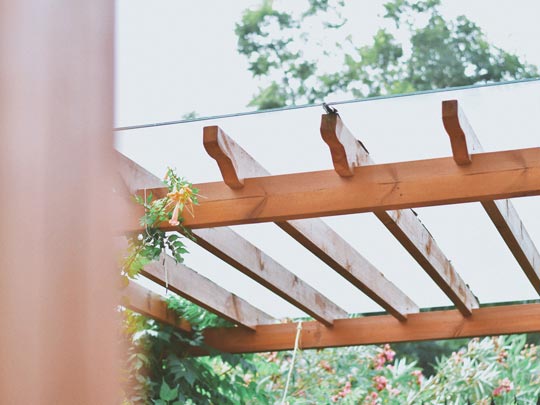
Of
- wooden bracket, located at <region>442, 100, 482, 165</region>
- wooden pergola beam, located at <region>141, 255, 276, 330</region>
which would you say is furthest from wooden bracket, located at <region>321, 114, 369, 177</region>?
wooden pergola beam, located at <region>141, 255, 276, 330</region>

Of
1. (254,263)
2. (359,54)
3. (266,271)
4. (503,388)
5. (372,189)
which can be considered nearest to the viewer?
(372,189)

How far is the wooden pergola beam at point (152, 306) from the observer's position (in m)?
4.83

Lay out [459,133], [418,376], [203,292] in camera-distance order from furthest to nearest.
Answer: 1. [418,376]
2. [203,292]
3. [459,133]

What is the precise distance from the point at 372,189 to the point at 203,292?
167 cm

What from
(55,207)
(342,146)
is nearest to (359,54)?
(342,146)

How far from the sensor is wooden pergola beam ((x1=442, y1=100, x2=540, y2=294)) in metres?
3.12

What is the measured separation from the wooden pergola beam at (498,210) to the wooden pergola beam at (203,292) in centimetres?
139

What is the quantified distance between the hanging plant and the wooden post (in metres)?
3.02

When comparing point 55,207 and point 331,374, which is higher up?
point 55,207

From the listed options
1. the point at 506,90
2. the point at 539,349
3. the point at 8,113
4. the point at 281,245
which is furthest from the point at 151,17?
the point at 8,113

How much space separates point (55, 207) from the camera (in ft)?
1.47

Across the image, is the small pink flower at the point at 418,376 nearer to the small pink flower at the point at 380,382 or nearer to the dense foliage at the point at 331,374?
the dense foliage at the point at 331,374

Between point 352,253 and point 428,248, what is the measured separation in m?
0.36

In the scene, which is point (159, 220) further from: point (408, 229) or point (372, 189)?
point (408, 229)
